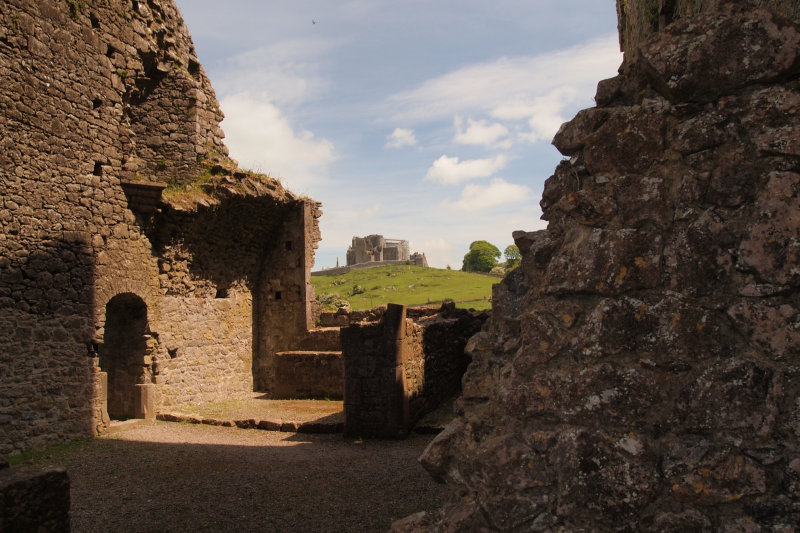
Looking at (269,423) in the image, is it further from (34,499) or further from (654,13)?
(654,13)

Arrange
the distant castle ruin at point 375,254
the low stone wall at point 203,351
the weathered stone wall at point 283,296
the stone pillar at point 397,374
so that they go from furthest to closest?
the distant castle ruin at point 375,254, the weathered stone wall at point 283,296, the low stone wall at point 203,351, the stone pillar at point 397,374

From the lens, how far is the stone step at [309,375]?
14227 mm

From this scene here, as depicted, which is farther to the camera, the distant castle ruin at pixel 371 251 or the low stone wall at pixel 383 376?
the distant castle ruin at pixel 371 251

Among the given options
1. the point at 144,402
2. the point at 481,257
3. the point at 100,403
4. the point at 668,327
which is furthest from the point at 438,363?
the point at 481,257

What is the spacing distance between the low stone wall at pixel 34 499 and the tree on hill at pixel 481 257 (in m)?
79.6

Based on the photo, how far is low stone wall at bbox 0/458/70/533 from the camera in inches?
147

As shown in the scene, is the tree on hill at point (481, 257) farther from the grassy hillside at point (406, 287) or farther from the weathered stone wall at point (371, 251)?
the grassy hillside at point (406, 287)

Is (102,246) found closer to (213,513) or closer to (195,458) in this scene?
(195,458)

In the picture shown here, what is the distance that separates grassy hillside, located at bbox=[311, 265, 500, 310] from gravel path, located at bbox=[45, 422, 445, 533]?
78.2ft

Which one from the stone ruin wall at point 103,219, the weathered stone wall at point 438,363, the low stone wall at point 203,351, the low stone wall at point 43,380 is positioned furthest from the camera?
the low stone wall at point 203,351

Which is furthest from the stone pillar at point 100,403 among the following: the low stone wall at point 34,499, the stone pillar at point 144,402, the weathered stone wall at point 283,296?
the low stone wall at point 34,499

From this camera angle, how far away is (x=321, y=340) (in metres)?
16.6

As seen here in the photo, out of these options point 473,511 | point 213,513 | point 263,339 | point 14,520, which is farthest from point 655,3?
point 263,339

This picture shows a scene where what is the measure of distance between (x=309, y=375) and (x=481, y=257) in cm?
7347
